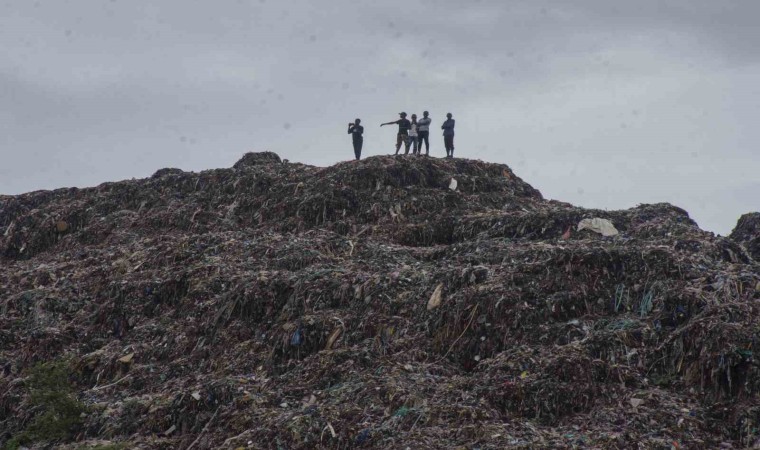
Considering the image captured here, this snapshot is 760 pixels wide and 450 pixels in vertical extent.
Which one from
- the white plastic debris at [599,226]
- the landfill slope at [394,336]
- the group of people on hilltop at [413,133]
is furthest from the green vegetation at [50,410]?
the group of people on hilltop at [413,133]

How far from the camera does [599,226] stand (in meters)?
13.2

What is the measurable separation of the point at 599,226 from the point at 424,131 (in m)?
6.52

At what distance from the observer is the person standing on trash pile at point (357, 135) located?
19266 mm

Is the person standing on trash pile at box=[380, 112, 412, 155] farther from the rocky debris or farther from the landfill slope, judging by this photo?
the landfill slope

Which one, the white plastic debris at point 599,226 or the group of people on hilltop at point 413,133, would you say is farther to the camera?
the group of people on hilltop at point 413,133

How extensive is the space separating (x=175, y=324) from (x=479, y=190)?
783 cm

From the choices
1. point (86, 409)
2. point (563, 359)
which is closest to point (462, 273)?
point (563, 359)

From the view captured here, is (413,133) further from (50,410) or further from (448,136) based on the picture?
(50,410)

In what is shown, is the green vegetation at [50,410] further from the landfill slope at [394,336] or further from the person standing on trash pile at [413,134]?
the person standing on trash pile at [413,134]

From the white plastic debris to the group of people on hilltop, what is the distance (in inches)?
237

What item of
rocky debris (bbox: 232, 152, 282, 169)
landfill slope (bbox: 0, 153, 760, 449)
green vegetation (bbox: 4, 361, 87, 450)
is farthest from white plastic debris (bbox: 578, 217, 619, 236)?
rocky debris (bbox: 232, 152, 282, 169)

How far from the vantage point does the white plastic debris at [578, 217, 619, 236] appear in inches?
517

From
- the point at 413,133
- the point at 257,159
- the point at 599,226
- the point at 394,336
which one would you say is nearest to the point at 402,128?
the point at 413,133

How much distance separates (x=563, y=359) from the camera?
8711mm
